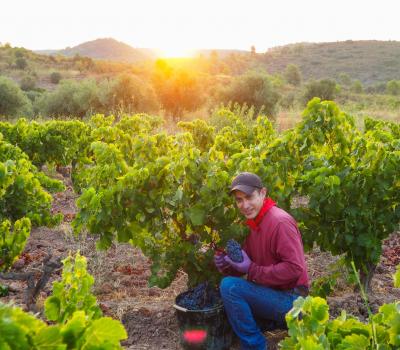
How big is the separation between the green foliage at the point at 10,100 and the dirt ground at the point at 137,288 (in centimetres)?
1736

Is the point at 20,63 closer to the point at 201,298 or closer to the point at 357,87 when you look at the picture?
the point at 357,87

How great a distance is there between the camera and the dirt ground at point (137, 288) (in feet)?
14.9

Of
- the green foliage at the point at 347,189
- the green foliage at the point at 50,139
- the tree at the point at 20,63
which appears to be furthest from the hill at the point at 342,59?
the green foliage at the point at 347,189

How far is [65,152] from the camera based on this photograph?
993cm

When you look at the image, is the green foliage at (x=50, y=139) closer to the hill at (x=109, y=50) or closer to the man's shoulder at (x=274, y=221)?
the man's shoulder at (x=274, y=221)

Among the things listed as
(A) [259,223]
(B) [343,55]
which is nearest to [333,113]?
(A) [259,223]

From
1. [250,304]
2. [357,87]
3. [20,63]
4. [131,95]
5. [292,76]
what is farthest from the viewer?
[292,76]

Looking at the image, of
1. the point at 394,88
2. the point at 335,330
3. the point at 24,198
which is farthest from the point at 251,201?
the point at 394,88

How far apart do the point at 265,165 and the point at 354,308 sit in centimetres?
159

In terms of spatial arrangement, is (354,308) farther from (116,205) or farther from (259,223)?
(116,205)

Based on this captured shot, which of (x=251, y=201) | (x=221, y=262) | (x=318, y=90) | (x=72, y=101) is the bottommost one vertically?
(x=318, y=90)

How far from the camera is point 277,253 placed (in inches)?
145

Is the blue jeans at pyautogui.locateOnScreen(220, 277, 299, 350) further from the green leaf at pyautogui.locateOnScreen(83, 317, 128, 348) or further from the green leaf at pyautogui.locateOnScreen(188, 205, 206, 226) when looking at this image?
the green leaf at pyautogui.locateOnScreen(83, 317, 128, 348)

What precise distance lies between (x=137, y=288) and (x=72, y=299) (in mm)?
3676
